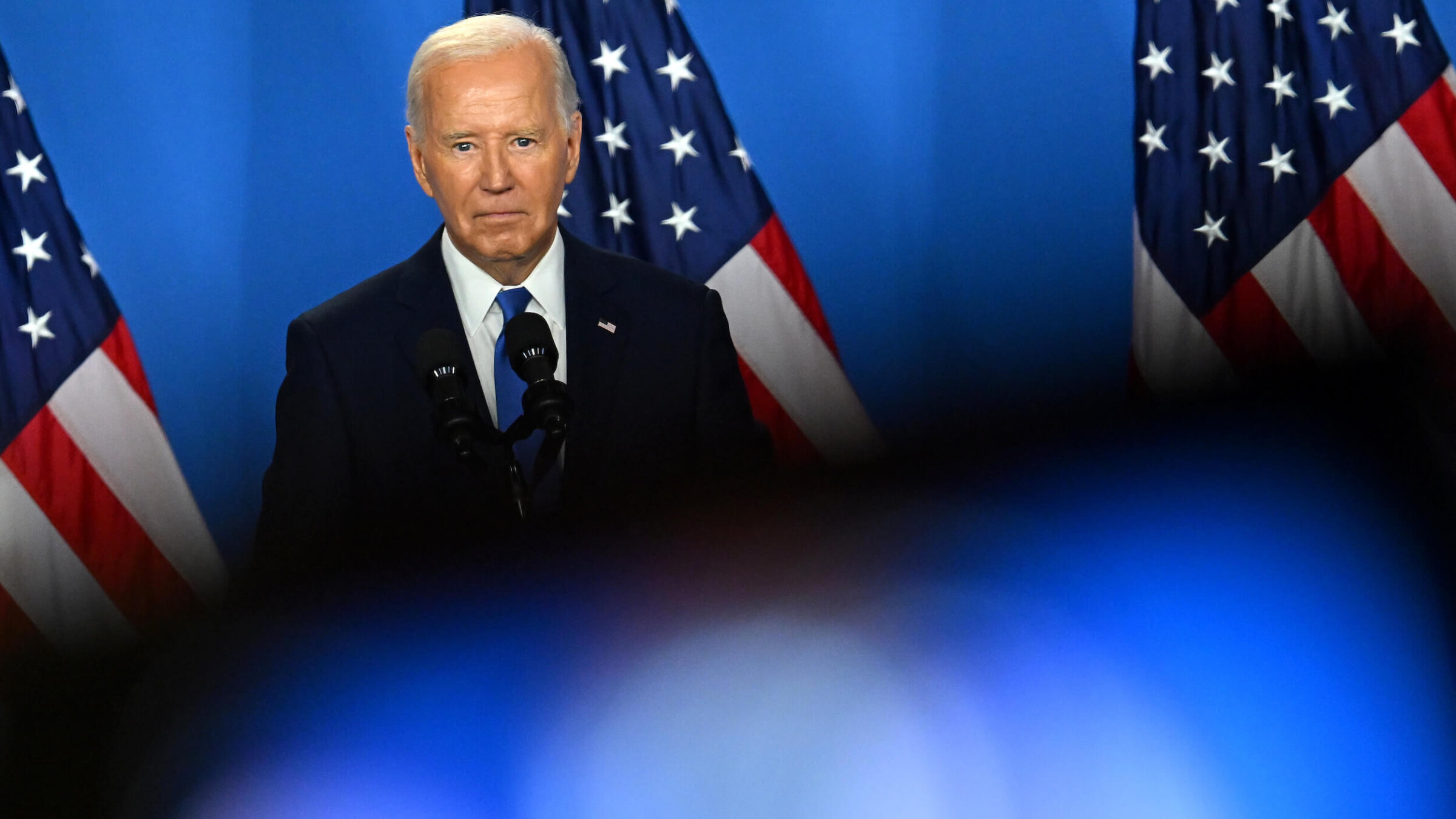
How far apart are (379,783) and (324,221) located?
2430 millimetres

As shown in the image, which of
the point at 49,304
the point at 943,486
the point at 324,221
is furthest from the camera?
the point at 324,221

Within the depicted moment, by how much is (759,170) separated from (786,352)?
460 millimetres

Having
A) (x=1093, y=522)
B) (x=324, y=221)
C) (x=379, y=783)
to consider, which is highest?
(x=324, y=221)

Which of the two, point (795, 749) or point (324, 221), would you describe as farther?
point (324, 221)

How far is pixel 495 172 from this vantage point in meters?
1.65

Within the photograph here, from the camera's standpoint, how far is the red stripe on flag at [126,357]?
2766mm

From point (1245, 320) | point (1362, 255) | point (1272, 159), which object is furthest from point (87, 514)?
point (1362, 255)

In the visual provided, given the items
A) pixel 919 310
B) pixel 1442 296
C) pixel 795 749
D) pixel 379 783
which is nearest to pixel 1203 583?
pixel 795 749

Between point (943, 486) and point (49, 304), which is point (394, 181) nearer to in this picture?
point (49, 304)

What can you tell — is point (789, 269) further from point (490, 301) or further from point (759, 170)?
point (490, 301)

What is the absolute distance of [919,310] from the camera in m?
3.17

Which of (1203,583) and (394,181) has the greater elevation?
(394,181)

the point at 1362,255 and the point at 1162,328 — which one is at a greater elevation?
the point at 1362,255

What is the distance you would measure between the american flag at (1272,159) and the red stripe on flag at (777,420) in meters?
0.84
